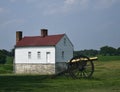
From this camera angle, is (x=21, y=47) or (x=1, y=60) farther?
(x=1, y=60)

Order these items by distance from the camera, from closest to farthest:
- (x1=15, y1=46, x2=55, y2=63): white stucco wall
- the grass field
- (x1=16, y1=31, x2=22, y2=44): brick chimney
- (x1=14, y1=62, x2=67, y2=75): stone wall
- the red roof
Result: the grass field, (x1=14, y1=62, x2=67, y2=75): stone wall, (x1=15, y1=46, x2=55, y2=63): white stucco wall, the red roof, (x1=16, y1=31, x2=22, y2=44): brick chimney

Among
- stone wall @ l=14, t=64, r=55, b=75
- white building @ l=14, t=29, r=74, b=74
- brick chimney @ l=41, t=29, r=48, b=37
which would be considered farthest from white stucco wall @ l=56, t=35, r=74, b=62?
brick chimney @ l=41, t=29, r=48, b=37

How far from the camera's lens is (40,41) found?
59219 mm

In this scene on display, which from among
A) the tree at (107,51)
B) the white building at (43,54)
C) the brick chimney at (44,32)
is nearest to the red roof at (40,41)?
the white building at (43,54)

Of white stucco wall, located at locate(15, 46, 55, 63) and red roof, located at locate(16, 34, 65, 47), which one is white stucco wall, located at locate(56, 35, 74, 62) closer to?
red roof, located at locate(16, 34, 65, 47)

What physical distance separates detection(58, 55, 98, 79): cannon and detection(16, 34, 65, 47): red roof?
21.0 metres

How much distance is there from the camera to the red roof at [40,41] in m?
57.2

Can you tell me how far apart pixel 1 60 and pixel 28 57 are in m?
32.1

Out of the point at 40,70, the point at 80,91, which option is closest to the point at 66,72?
the point at 80,91

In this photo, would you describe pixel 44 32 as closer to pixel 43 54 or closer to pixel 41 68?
pixel 43 54

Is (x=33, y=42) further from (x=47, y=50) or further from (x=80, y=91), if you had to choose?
(x=80, y=91)

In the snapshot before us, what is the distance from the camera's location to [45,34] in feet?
201

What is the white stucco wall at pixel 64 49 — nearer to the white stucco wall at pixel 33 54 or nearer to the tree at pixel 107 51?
the white stucco wall at pixel 33 54

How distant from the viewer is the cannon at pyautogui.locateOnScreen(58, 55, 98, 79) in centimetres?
3494
